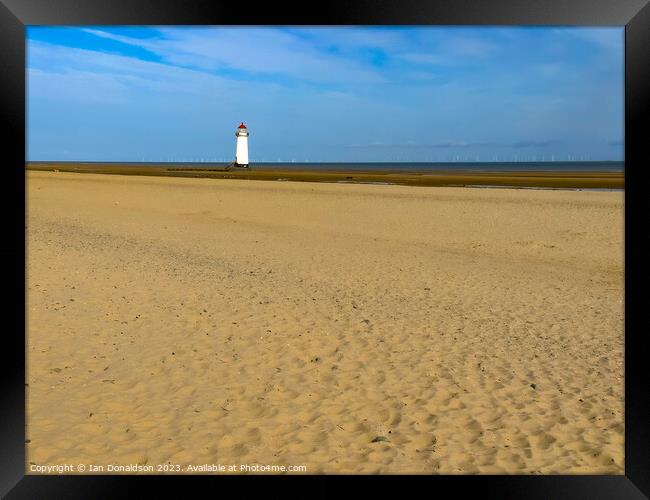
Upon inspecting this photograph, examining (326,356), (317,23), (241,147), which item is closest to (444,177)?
(241,147)

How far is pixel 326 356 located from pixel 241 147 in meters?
90.7

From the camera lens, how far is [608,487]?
3.13m

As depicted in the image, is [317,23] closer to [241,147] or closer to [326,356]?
[326,356]

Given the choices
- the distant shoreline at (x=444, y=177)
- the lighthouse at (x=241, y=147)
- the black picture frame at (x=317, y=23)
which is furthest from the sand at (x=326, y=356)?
the lighthouse at (x=241, y=147)

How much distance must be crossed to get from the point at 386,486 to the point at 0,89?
3242 mm

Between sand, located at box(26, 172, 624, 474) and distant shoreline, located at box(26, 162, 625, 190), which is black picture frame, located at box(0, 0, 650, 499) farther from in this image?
distant shoreline, located at box(26, 162, 625, 190)

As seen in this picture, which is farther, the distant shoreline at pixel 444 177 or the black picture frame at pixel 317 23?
the distant shoreline at pixel 444 177

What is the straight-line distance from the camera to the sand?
477 centimetres

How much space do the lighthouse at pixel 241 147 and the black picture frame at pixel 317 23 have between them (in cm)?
9167

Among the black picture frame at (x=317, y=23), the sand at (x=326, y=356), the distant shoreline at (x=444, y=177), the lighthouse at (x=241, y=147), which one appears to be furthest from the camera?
the lighthouse at (x=241, y=147)

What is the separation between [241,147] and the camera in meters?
94.5

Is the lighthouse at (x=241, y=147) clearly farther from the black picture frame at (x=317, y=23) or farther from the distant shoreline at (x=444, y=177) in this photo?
the black picture frame at (x=317, y=23)

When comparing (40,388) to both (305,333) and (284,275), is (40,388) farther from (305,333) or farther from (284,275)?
(284,275)

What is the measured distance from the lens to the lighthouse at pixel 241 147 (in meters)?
92.4
